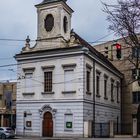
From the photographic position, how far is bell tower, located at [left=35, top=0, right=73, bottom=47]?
49438 mm

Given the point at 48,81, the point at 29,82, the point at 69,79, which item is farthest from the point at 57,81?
the point at 29,82

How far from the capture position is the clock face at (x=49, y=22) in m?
50.3

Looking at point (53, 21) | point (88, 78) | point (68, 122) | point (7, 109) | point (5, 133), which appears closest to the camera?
point (68, 122)

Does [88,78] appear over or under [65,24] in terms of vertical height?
under

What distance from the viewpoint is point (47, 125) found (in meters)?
48.4

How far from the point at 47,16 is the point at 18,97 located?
1071cm

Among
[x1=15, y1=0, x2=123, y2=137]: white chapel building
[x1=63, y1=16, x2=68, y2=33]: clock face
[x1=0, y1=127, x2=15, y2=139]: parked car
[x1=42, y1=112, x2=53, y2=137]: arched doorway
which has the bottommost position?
[x1=0, y1=127, x2=15, y2=139]: parked car

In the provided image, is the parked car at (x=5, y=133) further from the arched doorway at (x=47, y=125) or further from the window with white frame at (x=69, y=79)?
the window with white frame at (x=69, y=79)

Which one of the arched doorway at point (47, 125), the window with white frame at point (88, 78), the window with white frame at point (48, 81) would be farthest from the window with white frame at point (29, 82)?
the window with white frame at point (88, 78)

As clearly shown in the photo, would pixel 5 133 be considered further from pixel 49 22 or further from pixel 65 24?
pixel 65 24

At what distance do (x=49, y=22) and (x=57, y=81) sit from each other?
7.59 metres

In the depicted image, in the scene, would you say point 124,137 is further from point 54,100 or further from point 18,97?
point 18,97

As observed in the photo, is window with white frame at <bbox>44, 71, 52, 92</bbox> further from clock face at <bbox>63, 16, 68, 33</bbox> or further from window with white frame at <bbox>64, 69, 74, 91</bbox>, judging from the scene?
clock face at <bbox>63, 16, 68, 33</bbox>

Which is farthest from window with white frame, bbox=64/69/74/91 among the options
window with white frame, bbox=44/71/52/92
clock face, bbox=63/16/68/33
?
clock face, bbox=63/16/68/33
